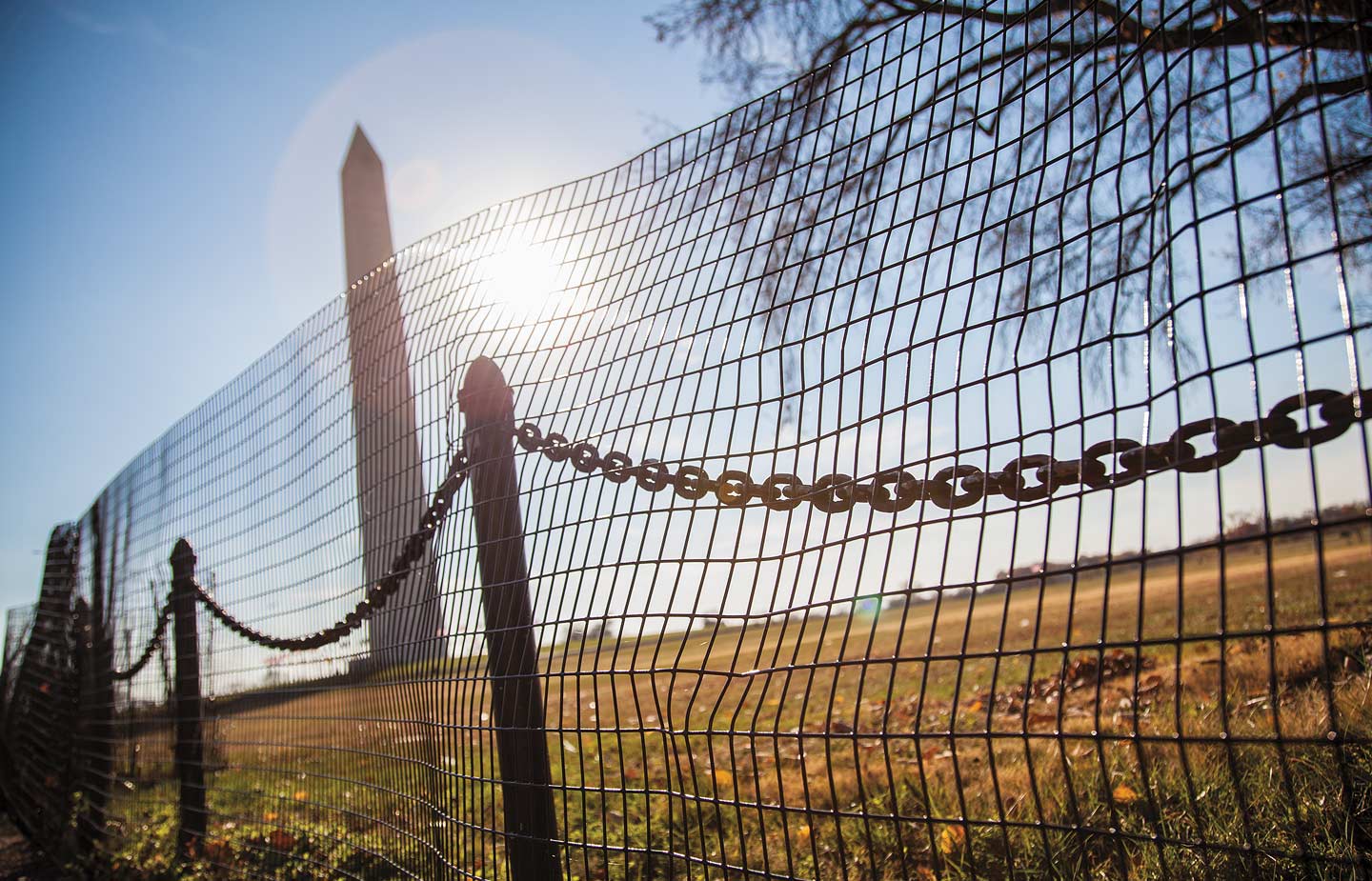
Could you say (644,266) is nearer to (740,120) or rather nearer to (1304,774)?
(740,120)

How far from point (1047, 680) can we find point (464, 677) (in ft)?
12.0

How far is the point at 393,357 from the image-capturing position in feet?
11.0

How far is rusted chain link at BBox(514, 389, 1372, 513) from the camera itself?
1.29 m

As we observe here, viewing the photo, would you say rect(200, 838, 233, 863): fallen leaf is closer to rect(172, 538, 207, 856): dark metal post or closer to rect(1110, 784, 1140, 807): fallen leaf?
rect(172, 538, 207, 856): dark metal post

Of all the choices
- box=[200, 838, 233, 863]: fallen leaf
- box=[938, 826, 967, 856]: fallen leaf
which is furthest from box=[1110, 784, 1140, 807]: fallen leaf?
box=[200, 838, 233, 863]: fallen leaf

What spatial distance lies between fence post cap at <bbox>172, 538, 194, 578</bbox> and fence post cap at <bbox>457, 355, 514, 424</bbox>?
300cm

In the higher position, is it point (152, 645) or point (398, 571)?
point (398, 571)

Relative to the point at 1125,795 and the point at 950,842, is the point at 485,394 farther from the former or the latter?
the point at 1125,795

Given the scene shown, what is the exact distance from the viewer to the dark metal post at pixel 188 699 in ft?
14.8

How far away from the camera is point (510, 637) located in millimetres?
2451

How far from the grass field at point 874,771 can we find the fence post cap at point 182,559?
2.94 feet

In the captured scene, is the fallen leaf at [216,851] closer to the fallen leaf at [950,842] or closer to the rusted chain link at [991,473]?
the rusted chain link at [991,473]

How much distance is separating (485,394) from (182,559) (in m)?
3.20

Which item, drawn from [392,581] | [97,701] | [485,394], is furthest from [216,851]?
[485,394]
